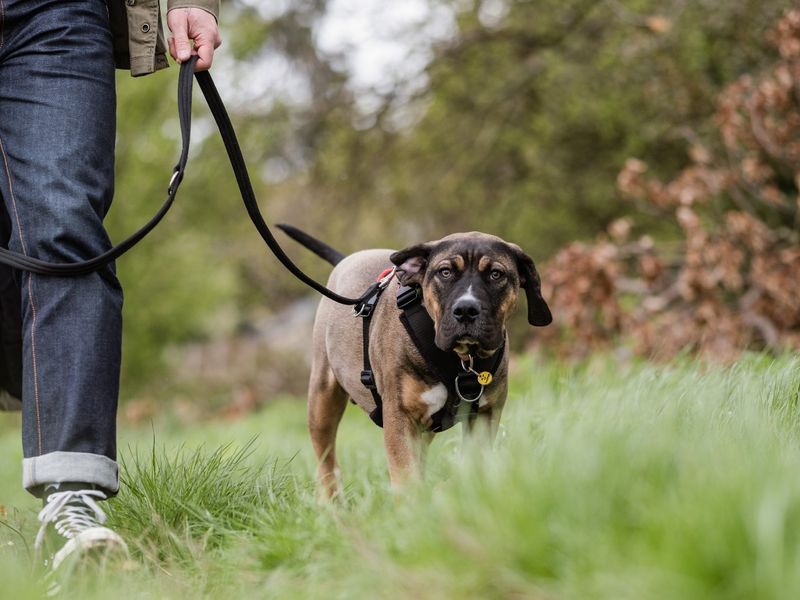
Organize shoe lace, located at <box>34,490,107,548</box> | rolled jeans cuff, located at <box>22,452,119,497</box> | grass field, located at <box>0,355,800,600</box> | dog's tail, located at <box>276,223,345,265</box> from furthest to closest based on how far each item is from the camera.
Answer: dog's tail, located at <box>276,223,345,265</box> < rolled jeans cuff, located at <box>22,452,119,497</box> < shoe lace, located at <box>34,490,107,548</box> < grass field, located at <box>0,355,800,600</box>

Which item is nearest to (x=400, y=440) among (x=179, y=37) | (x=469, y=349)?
(x=469, y=349)

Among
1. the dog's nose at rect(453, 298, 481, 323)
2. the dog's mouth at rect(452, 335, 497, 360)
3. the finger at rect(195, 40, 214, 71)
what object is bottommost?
the dog's mouth at rect(452, 335, 497, 360)

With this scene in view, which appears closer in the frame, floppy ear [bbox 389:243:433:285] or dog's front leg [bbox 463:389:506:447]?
dog's front leg [bbox 463:389:506:447]

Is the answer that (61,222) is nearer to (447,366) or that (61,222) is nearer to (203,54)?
(203,54)

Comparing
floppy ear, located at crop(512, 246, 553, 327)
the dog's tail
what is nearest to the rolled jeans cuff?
floppy ear, located at crop(512, 246, 553, 327)

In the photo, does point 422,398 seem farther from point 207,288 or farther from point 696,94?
point 207,288

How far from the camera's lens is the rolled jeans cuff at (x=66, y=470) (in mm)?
2770

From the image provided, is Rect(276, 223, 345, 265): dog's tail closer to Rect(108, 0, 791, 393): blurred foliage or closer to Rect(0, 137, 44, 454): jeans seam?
Rect(0, 137, 44, 454): jeans seam

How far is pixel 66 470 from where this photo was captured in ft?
9.09

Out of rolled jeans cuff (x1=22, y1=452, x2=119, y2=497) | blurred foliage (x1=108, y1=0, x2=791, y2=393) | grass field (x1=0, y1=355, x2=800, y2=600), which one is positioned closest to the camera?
grass field (x1=0, y1=355, x2=800, y2=600)

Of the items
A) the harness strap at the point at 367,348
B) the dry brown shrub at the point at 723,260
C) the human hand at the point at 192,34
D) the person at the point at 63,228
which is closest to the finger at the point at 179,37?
the human hand at the point at 192,34

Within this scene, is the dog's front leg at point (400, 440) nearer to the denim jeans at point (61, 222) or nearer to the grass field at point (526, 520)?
the grass field at point (526, 520)

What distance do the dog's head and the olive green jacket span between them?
114 centimetres

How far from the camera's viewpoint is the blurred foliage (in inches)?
394
